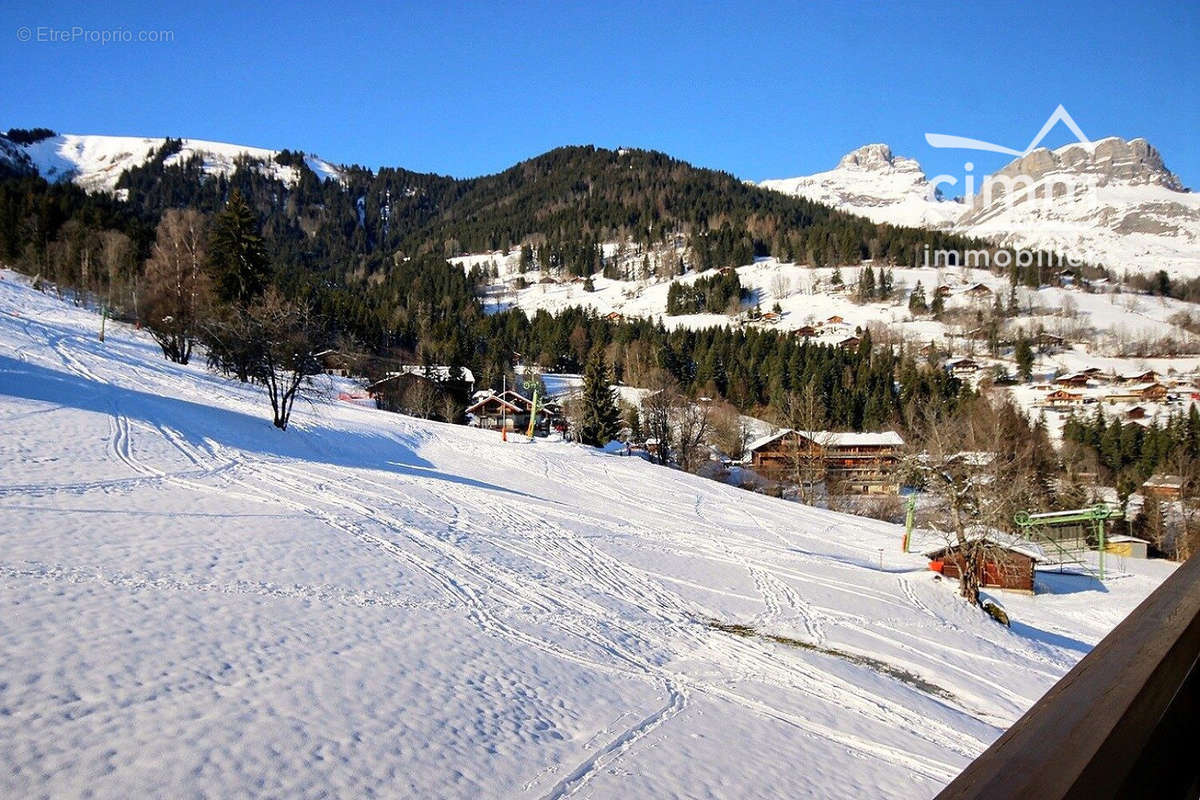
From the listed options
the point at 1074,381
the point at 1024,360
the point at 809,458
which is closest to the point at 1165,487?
the point at 809,458

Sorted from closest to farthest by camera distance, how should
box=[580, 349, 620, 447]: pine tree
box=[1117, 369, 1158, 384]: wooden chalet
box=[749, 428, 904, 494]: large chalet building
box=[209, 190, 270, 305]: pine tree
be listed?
box=[209, 190, 270, 305]: pine tree
box=[580, 349, 620, 447]: pine tree
box=[749, 428, 904, 494]: large chalet building
box=[1117, 369, 1158, 384]: wooden chalet

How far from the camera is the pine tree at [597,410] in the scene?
55656mm

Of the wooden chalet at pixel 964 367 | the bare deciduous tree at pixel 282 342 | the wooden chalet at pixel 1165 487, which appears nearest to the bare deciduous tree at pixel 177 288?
the bare deciduous tree at pixel 282 342

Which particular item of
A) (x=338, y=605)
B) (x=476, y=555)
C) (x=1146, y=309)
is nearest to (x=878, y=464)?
(x=476, y=555)

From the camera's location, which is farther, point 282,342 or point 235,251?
point 235,251

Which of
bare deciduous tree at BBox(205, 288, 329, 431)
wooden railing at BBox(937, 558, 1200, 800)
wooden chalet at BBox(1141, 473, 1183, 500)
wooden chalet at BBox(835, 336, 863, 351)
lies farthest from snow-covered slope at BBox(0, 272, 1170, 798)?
wooden chalet at BBox(835, 336, 863, 351)

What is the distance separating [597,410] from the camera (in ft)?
184

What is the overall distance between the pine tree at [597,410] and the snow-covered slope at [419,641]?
103 feet

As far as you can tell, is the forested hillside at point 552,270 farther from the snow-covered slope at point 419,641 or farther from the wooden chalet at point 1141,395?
the snow-covered slope at point 419,641

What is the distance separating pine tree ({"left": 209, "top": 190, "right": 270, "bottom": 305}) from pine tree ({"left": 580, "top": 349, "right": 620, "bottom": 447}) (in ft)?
87.2

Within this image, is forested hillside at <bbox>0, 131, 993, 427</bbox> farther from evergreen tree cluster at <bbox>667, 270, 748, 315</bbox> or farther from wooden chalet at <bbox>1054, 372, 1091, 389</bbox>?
evergreen tree cluster at <bbox>667, 270, 748, 315</bbox>

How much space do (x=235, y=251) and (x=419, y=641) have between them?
138ft

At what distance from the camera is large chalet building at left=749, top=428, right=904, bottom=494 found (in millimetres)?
56625

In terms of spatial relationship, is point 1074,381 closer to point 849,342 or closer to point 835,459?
point 849,342
